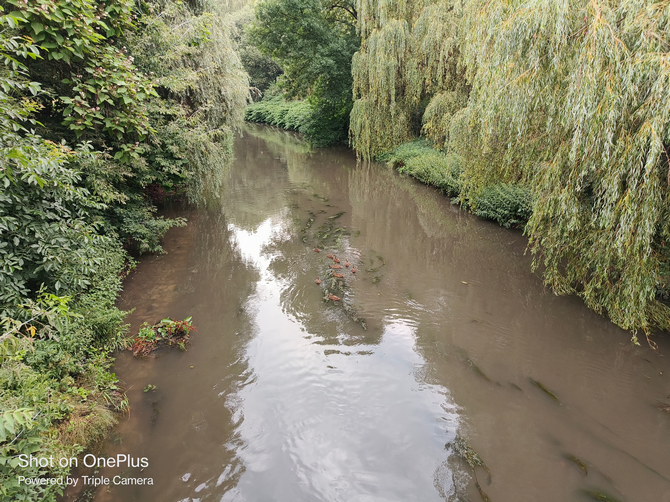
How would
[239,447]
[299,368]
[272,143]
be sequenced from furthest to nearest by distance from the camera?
[272,143], [299,368], [239,447]

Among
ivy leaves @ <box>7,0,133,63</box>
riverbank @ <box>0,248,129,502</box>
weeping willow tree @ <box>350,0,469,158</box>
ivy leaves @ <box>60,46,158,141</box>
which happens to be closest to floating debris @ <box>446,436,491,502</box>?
riverbank @ <box>0,248,129,502</box>

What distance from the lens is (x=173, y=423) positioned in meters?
A: 4.06

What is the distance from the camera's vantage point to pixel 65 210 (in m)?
4.21

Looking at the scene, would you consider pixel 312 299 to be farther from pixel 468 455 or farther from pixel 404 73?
pixel 404 73

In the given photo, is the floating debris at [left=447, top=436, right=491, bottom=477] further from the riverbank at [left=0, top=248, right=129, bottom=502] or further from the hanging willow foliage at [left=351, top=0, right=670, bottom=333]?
the riverbank at [left=0, top=248, right=129, bottom=502]

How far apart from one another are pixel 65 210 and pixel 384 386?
171 inches

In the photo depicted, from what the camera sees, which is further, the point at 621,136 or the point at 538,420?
the point at 621,136

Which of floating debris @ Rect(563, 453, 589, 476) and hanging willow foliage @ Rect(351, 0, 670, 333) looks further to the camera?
hanging willow foliage @ Rect(351, 0, 670, 333)

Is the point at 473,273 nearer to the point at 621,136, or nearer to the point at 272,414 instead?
the point at 621,136

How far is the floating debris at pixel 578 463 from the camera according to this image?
11.9ft

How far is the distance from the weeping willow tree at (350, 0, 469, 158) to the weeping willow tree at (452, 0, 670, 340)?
6.10m

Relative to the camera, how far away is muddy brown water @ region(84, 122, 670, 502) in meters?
3.58

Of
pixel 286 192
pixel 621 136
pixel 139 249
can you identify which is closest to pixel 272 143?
pixel 286 192

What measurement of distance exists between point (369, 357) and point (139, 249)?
524 centimetres
